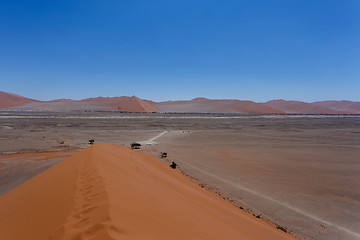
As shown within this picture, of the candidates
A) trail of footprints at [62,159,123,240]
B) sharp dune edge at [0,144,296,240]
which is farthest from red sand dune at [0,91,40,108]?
trail of footprints at [62,159,123,240]

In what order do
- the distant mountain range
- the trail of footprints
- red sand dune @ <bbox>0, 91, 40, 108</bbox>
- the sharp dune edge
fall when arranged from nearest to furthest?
the trail of footprints
the sharp dune edge
the distant mountain range
red sand dune @ <bbox>0, 91, 40, 108</bbox>

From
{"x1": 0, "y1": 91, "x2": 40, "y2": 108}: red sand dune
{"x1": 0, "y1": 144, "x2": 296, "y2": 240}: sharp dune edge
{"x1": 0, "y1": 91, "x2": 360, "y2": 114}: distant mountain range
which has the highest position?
{"x1": 0, "y1": 91, "x2": 40, "y2": 108}: red sand dune

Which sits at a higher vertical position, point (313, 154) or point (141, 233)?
point (141, 233)

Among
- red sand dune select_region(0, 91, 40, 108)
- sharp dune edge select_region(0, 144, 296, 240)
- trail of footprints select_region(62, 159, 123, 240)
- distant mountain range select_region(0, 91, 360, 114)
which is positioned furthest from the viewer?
red sand dune select_region(0, 91, 40, 108)

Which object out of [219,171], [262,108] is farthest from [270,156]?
[262,108]

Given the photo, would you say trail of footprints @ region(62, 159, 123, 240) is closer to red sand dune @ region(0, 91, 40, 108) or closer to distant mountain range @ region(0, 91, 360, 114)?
distant mountain range @ region(0, 91, 360, 114)

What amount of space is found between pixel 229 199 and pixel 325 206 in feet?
10.6

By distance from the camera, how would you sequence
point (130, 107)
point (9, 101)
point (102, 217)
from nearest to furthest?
1. point (102, 217)
2. point (130, 107)
3. point (9, 101)

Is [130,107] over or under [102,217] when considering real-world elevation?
over

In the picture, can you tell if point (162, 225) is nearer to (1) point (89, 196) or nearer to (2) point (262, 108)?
(1) point (89, 196)

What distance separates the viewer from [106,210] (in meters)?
2.97

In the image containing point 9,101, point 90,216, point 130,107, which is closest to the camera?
point 90,216

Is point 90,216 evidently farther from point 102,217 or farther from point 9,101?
point 9,101

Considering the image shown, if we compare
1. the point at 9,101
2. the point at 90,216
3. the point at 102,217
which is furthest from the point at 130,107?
the point at 102,217
